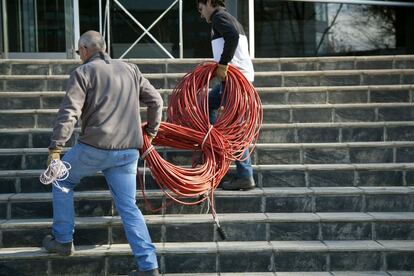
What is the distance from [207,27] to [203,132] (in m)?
5.43

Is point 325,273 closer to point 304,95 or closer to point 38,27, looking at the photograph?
point 304,95

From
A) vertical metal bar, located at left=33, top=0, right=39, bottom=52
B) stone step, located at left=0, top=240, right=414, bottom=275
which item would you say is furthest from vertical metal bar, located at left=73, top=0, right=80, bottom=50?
stone step, located at left=0, top=240, right=414, bottom=275

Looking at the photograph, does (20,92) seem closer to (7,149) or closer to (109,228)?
(7,149)

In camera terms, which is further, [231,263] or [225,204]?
[225,204]

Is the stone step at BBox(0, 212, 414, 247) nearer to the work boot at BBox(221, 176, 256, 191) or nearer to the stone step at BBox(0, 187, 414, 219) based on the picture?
the stone step at BBox(0, 187, 414, 219)

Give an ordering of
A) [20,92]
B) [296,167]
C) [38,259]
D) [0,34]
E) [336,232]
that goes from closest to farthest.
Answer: [38,259] → [336,232] → [296,167] → [20,92] → [0,34]

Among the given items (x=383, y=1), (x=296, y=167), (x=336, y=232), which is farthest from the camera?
(x=383, y=1)

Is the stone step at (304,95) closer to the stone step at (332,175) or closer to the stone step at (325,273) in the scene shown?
the stone step at (332,175)

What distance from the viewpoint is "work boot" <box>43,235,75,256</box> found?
4.23 m

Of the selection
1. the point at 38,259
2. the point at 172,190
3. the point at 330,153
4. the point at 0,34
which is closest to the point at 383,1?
the point at 330,153

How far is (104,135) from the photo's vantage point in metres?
4.00

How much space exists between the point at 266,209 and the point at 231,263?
0.65 meters

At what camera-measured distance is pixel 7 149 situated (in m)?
5.37

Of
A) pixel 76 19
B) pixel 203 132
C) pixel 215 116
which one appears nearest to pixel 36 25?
pixel 76 19
